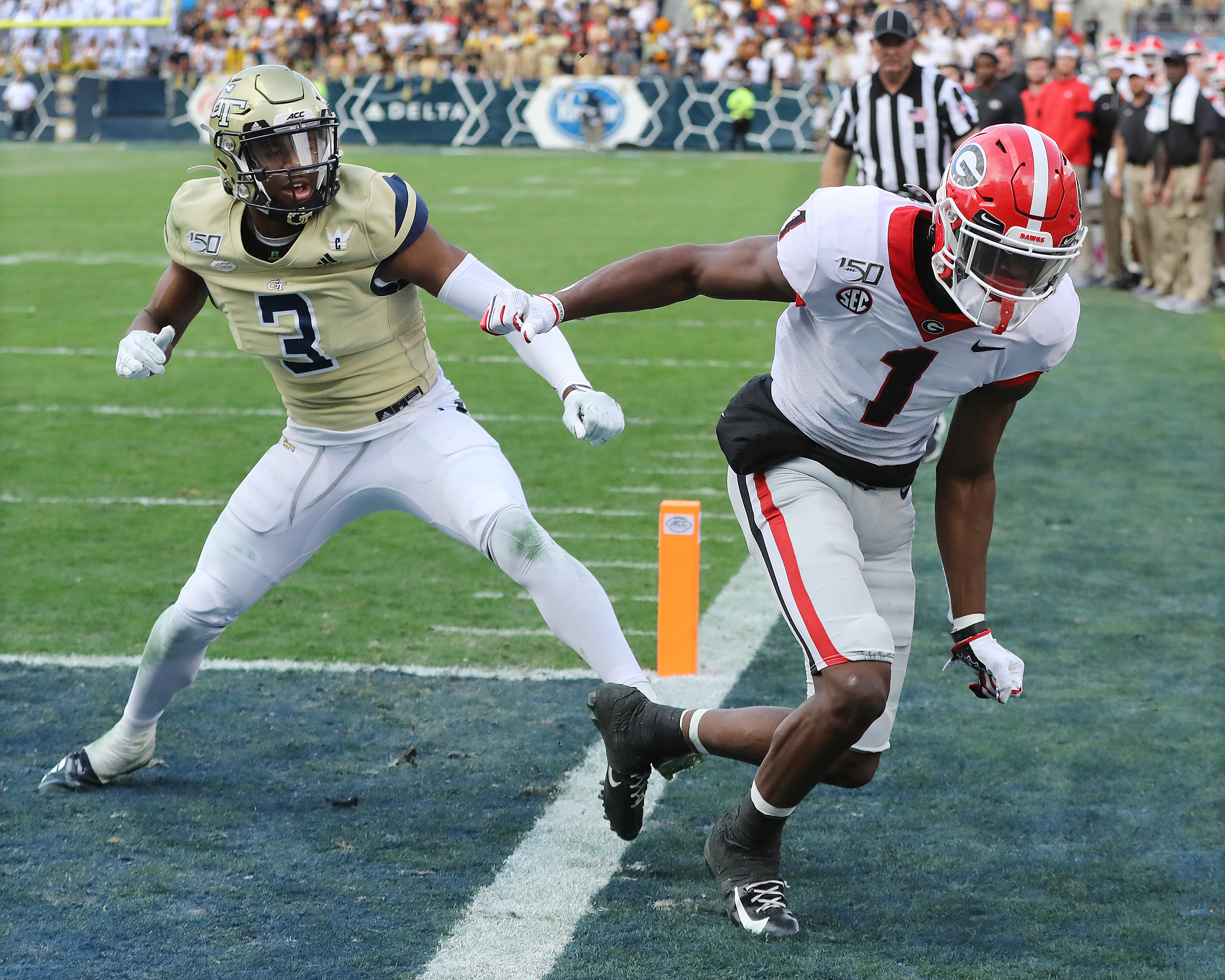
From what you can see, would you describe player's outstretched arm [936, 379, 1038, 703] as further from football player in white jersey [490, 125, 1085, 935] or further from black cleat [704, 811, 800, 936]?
black cleat [704, 811, 800, 936]

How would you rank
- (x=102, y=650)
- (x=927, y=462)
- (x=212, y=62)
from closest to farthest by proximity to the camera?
(x=102, y=650), (x=927, y=462), (x=212, y=62)

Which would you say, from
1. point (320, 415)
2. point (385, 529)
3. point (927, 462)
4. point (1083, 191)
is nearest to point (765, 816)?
point (320, 415)

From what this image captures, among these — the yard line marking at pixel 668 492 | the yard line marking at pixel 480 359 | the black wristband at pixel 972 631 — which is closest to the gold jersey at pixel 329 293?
the black wristband at pixel 972 631

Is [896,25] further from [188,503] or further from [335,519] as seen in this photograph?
[335,519]

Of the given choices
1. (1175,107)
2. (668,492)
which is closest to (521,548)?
(668,492)

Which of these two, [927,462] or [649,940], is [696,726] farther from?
[927,462]

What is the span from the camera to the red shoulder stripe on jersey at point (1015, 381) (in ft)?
10.5

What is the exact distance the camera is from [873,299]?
3.07 metres

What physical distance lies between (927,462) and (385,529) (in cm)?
282

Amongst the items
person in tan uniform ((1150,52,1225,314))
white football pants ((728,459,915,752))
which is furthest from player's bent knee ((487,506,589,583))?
person in tan uniform ((1150,52,1225,314))

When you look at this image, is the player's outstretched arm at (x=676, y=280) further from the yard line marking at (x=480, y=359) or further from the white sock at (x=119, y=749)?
Result: the yard line marking at (x=480, y=359)

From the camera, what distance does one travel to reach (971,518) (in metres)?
3.42

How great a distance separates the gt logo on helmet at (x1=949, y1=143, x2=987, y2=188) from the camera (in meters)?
2.91

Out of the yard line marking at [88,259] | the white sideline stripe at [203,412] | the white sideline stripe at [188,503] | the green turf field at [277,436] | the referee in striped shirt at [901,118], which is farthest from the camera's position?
the yard line marking at [88,259]
